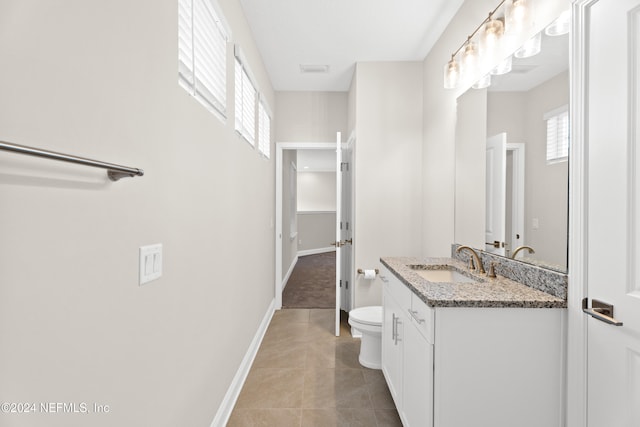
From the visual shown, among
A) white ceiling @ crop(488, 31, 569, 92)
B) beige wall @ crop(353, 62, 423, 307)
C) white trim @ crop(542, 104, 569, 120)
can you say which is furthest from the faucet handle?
beige wall @ crop(353, 62, 423, 307)

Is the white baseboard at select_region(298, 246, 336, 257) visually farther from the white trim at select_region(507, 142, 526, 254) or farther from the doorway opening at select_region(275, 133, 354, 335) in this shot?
the white trim at select_region(507, 142, 526, 254)

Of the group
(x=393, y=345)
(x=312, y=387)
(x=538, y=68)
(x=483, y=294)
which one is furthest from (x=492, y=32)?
(x=312, y=387)

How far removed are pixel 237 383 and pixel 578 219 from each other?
211 cm

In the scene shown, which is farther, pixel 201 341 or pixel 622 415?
Result: pixel 201 341

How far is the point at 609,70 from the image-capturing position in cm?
110

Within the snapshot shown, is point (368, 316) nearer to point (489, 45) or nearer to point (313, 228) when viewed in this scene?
point (489, 45)

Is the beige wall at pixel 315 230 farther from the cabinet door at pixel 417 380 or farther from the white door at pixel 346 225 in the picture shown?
the cabinet door at pixel 417 380

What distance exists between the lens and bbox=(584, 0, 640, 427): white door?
1.02m

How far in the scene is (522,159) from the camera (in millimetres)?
1649

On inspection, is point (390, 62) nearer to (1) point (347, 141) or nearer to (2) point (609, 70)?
(1) point (347, 141)

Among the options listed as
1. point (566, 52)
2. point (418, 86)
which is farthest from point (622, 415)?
point (418, 86)

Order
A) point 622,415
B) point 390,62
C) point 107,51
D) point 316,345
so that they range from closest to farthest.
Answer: point 107,51 < point 622,415 < point 316,345 < point 390,62

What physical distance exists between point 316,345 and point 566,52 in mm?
2671

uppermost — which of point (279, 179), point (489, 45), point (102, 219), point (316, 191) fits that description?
point (489, 45)
